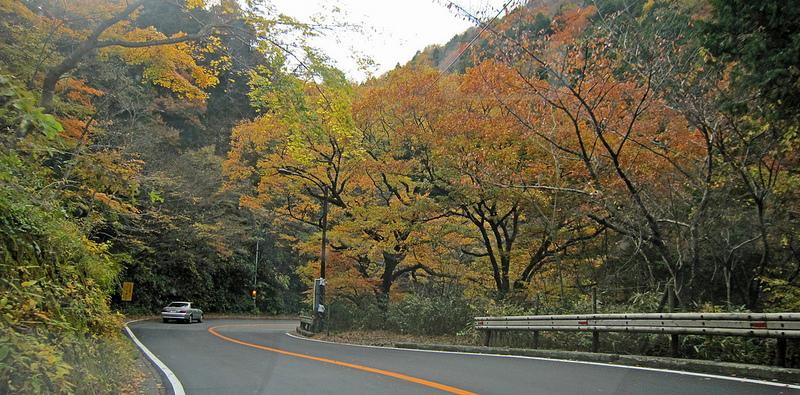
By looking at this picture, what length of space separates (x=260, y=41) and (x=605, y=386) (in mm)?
7298

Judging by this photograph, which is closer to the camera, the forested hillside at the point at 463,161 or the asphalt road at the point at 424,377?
the asphalt road at the point at 424,377

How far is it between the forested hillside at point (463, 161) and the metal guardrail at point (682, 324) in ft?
2.74

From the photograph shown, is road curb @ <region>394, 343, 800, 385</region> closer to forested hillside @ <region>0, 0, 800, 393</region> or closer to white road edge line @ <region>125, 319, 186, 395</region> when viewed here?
forested hillside @ <region>0, 0, 800, 393</region>

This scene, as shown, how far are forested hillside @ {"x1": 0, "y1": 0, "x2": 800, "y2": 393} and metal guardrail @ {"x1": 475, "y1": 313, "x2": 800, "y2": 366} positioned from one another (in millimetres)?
835

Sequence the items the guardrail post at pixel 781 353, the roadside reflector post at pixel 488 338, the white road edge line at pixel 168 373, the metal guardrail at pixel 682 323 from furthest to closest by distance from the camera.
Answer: the roadside reflector post at pixel 488 338 < the white road edge line at pixel 168 373 < the guardrail post at pixel 781 353 < the metal guardrail at pixel 682 323

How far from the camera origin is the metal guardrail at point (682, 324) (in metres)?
6.75

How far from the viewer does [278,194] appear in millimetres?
24453

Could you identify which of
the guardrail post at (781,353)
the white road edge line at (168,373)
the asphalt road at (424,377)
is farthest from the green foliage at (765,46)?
the white road edge line at (168,373)

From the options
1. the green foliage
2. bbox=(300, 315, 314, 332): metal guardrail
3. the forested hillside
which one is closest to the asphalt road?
the forested hillside

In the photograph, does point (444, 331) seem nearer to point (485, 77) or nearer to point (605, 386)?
point (485, 77)

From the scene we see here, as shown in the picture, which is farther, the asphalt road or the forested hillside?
the forested hillside

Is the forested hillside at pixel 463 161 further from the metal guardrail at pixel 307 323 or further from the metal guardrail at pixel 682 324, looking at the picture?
the metal guardrail at pixel 307 323

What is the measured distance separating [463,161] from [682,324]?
7888 millimetres

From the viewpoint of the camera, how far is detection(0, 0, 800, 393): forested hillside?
272 inches
